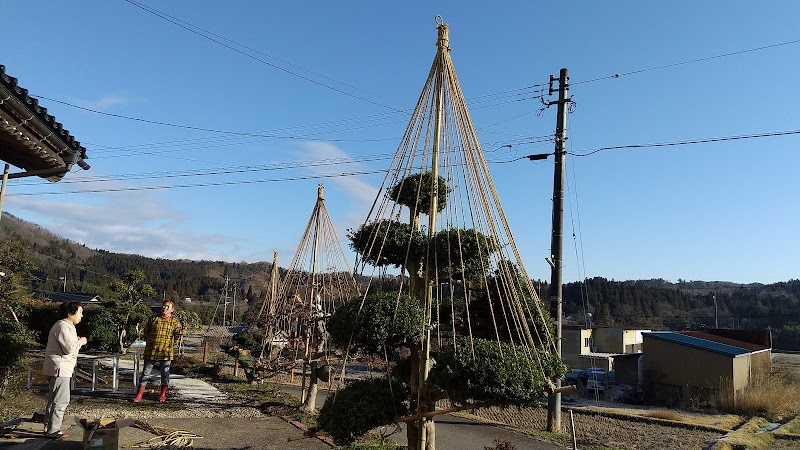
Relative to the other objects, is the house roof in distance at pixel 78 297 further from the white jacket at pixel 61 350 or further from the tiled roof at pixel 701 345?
the tiled roof at pixel 701 345

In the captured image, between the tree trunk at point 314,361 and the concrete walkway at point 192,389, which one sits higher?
the tree trunk at point 314,361

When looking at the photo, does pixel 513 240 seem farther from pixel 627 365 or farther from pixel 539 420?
pixel 627 365

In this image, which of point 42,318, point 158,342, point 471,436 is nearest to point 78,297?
point 42,318

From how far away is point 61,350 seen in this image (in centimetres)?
508

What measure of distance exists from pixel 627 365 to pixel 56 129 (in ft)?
66.5

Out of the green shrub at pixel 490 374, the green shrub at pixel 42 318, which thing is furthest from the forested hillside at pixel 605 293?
the green shrub at pixel 490 374

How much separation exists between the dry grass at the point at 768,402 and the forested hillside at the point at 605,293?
84.6 ft

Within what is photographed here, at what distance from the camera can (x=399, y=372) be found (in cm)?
521

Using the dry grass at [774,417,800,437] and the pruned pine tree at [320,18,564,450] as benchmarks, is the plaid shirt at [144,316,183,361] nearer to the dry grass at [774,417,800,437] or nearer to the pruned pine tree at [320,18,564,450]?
the pruned pine tree at [320,18,564,450]

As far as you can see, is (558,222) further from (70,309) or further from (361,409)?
(70,309)

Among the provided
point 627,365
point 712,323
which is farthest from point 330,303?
point 712,323

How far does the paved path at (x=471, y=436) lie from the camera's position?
7543mm

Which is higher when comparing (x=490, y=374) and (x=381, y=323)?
(x=381, y=323)

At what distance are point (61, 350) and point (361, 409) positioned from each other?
9.75 feet
